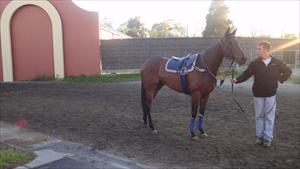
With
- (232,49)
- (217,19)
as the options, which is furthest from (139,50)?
(217,19)

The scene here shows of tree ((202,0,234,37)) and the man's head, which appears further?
tree ((202,0,234,37))

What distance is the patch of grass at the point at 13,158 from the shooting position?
5750 millimetres

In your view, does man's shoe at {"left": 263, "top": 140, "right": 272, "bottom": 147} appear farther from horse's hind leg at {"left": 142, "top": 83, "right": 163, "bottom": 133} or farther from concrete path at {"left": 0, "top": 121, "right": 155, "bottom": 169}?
horse's hind leg at {"left": 142, "top": 83, "right": 163, "bottom": 133}

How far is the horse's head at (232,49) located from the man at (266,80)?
257mm

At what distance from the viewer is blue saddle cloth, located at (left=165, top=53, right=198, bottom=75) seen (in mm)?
7367

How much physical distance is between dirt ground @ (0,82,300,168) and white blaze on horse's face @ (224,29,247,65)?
145 cm

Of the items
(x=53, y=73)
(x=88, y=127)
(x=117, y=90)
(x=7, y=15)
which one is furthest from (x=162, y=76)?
(x=7, y=15)

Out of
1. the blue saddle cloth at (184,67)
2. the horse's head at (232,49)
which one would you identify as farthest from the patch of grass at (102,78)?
the horse's head at (232,49)

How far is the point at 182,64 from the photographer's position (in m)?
7.59

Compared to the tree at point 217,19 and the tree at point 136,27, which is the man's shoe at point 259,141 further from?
the tree at point 136,27

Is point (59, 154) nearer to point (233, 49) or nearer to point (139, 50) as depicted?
point (233, 49)

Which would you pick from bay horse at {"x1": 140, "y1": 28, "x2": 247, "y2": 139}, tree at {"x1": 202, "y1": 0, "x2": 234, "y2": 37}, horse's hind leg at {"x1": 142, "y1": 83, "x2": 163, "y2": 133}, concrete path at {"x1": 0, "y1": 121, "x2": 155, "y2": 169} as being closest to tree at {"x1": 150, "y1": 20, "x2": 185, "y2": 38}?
tree at {"x1": 202, "y1": 0, "x2": 234, "y2": 37}

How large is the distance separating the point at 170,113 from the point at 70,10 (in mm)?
13231

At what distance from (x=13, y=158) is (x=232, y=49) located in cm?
386
